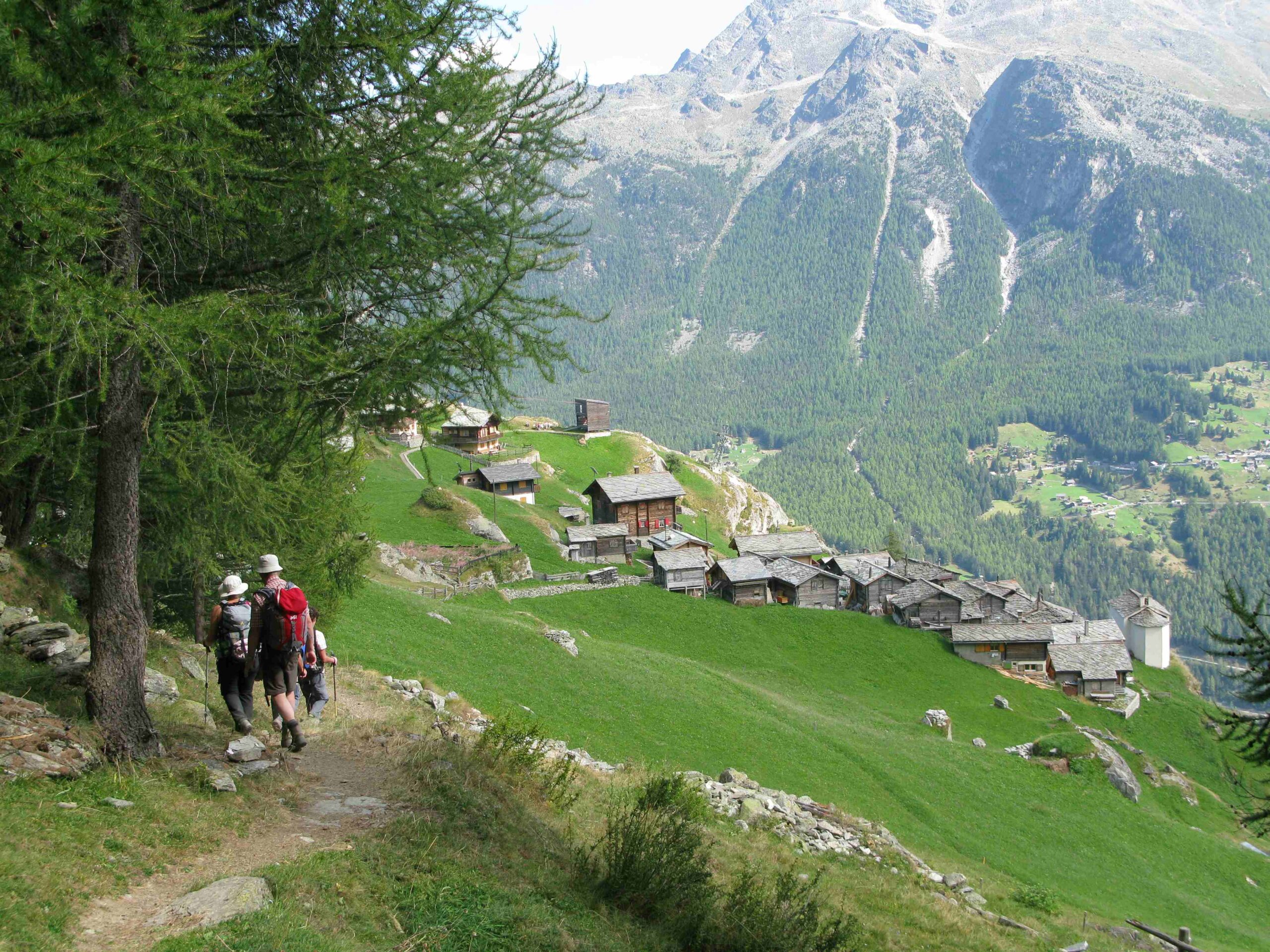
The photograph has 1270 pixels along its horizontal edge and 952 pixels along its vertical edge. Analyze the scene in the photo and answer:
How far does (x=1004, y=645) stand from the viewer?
64.6 metres

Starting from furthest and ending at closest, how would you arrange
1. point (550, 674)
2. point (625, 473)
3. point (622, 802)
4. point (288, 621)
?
point (625, 473), point (550, 674), point (622, 802), point (288, 621)

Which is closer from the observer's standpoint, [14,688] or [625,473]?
[14,688]

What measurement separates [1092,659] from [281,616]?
67661 millimetres

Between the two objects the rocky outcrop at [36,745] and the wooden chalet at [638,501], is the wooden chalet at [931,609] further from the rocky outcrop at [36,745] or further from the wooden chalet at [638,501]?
the rocky outcrop at [36,745]

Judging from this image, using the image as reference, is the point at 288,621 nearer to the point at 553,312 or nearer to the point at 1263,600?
the point at 553,312

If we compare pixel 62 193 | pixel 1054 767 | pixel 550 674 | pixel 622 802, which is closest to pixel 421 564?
pixel 550 674

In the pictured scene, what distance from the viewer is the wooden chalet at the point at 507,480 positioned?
268 feet

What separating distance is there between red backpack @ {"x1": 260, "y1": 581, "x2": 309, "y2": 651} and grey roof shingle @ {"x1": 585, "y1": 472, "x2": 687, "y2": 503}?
69246 mm

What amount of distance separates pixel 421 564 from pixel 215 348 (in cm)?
4837

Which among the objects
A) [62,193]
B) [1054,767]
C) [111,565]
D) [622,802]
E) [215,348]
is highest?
[62,193]

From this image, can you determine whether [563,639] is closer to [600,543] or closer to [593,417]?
[600,543]

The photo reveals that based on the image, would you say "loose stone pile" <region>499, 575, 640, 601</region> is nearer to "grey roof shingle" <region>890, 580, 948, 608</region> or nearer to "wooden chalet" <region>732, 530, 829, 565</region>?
"wooden chalet" <region>732, 530, 829, 565</region>

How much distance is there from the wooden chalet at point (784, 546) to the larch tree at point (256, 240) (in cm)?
6978

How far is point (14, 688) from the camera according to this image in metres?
10.1
